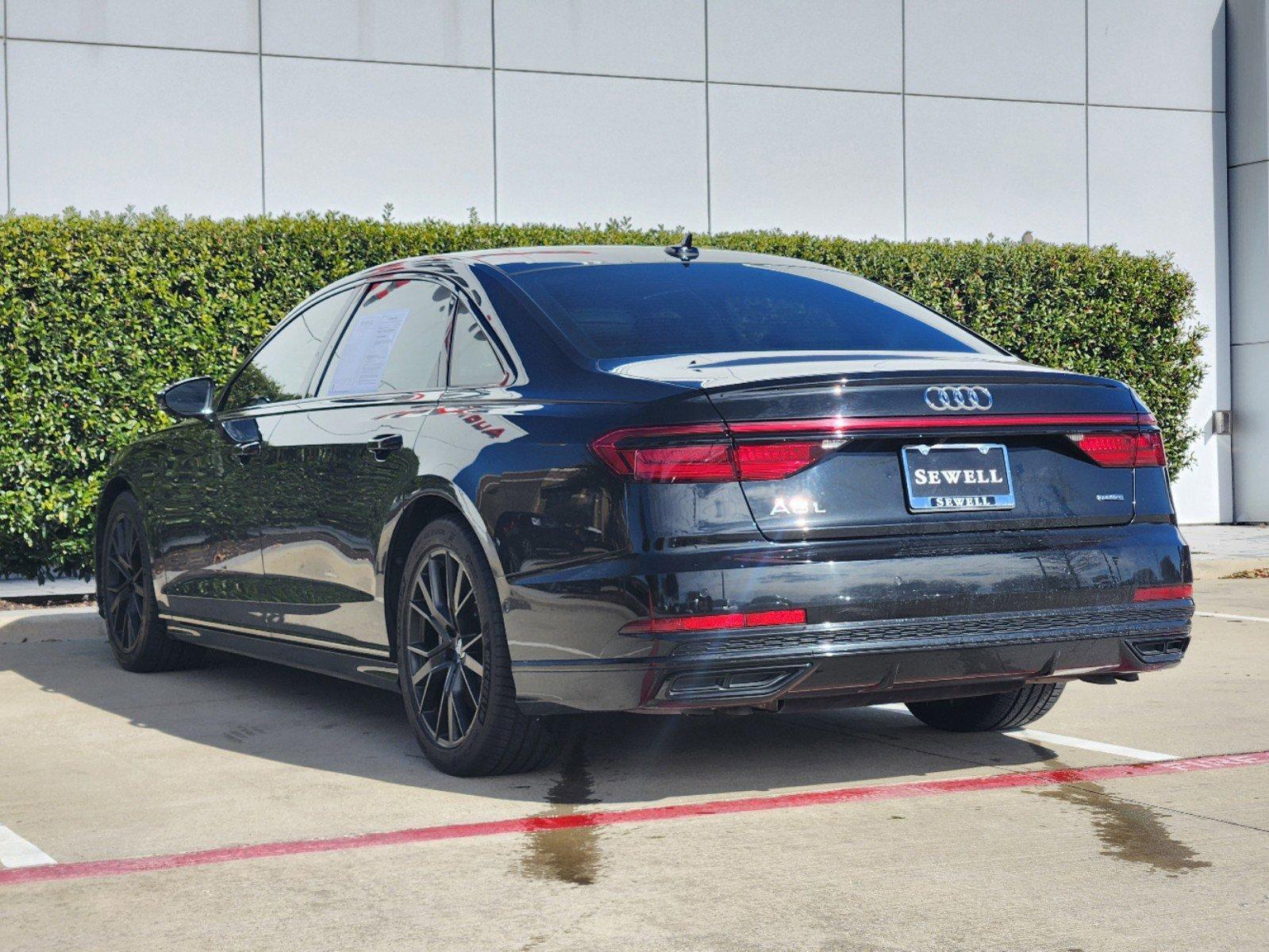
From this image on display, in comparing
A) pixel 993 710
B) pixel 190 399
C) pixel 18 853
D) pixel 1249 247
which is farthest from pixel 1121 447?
pixel 1249 247

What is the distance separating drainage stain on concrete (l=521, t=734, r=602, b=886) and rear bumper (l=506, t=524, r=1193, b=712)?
30cm

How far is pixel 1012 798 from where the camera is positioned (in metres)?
4.96

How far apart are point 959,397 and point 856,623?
696 millimetres

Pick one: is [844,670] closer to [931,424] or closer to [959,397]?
[931,424]

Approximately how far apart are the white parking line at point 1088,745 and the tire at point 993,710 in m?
0.05

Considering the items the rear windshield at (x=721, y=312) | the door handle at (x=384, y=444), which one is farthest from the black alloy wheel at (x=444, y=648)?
the rear windshield at (x=721, y=312)

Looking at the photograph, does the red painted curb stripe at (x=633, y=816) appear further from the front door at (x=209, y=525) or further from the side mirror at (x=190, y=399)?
the side mirror at (x=190, y=399)

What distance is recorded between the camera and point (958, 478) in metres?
4.84

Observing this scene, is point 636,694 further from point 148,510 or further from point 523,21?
point 523,21

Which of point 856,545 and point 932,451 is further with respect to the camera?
point 932,451

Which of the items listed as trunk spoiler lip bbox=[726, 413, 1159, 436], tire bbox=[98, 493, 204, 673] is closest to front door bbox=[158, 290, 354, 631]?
tire bbox=[98, 493, 204, 673]

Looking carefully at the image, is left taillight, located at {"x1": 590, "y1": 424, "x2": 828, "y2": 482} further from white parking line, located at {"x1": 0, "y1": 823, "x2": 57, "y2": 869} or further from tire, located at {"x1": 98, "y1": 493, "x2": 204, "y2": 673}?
tire, located at {"x1": 98, "y1": 493, "x2": 204, "y2": 673}

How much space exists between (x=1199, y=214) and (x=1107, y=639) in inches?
520

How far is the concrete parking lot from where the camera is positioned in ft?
12.3
